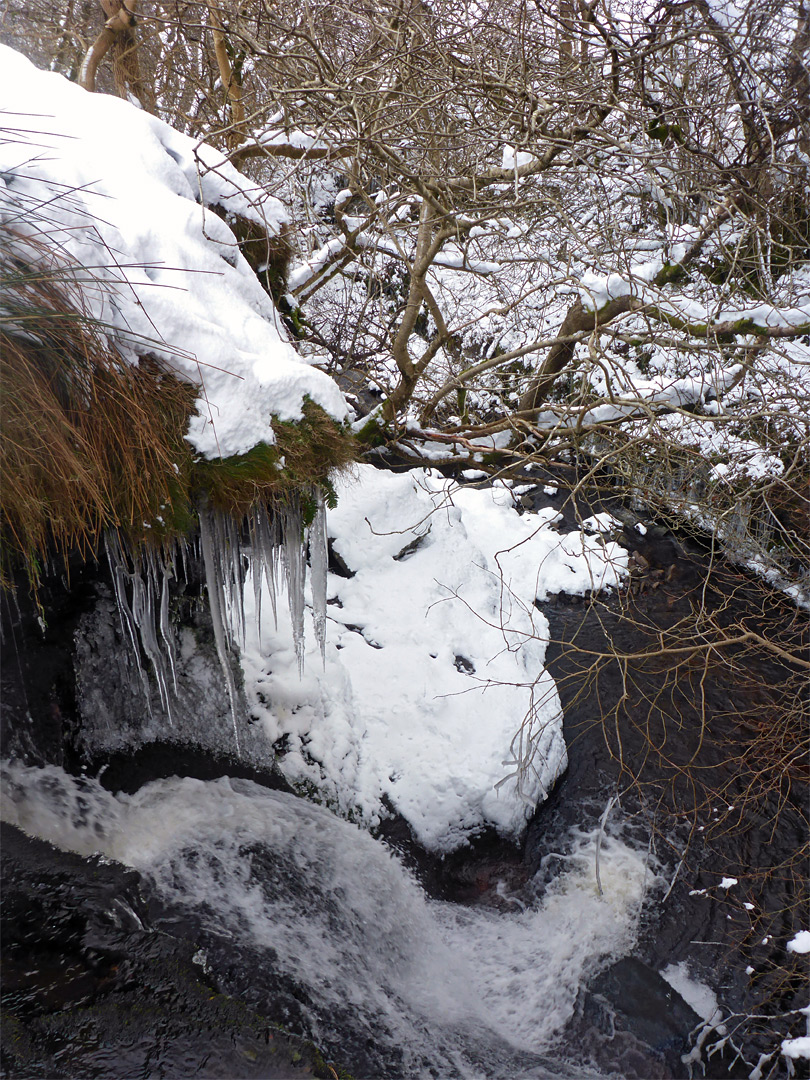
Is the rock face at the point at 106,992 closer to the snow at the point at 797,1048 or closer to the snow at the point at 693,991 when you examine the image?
the snow at the point at 693,991

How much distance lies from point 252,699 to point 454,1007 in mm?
1946

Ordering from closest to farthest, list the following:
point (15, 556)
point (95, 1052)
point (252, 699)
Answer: point (95, 1052) → point (15, 556) → point (252, 699)

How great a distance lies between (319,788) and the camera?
3654 mm

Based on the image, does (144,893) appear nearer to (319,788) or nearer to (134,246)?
(319,788)

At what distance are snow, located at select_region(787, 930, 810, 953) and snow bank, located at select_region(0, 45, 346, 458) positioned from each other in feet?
11.8

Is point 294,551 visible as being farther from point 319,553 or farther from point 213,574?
point 213,574

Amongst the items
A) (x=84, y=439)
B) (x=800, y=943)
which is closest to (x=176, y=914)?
(x=84, y=439)

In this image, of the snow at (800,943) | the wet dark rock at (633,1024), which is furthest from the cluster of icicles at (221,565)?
the snow at (800,943)

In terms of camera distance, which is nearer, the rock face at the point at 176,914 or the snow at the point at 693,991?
the rock face at the point at 176,914

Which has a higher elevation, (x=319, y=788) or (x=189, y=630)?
(x=189, y=630)

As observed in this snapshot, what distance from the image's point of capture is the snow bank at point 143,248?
204cm

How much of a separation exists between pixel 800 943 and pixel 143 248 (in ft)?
14.8

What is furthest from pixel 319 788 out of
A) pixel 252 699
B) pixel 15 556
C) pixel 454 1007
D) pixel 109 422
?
pixel 109 422

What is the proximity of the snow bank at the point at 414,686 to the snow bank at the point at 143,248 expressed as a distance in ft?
3.05
